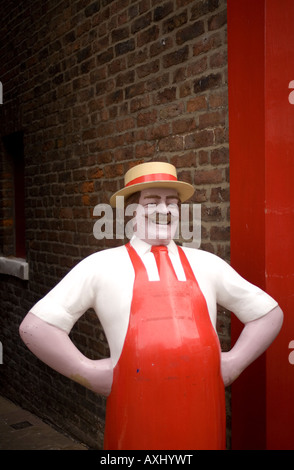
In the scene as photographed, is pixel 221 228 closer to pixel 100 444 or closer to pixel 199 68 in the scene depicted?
pixel 199 68

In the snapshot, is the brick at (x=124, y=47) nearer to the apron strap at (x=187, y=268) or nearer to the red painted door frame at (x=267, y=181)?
the red painted door frame at (x=267, y=181)

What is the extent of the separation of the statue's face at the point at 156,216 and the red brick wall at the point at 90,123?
707 millimetres

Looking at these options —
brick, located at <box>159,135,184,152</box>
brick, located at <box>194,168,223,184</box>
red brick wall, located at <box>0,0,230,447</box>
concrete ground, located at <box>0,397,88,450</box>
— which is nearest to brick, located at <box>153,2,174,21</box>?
red brick wall, located at <box>0,0,230,447</box>

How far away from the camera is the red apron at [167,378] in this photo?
173 centimetres

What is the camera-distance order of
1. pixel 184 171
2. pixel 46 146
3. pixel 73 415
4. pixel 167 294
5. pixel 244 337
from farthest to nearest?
pixel 46 146 → pixel 73 415 → pixel 184 171 → pixel 244 337 → pixel 167 294

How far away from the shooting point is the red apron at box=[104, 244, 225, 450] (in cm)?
173

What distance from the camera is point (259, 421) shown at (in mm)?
2387

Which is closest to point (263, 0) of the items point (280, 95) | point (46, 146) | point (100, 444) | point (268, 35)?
point (268, 35)

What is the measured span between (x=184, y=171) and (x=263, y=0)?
37.9 inches

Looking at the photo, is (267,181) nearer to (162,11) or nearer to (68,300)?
(68,300)

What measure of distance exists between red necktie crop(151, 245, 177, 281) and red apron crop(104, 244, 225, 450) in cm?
2

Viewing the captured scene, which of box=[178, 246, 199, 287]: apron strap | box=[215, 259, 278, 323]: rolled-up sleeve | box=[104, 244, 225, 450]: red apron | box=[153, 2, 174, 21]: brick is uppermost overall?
box=[153, 2, 174, 21]: brick

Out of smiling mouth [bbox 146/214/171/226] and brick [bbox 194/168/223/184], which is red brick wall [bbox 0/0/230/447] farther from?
smiling mouth [bbox 146/214/171/226]

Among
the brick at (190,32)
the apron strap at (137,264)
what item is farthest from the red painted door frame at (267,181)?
the apron strap at (137,264)
